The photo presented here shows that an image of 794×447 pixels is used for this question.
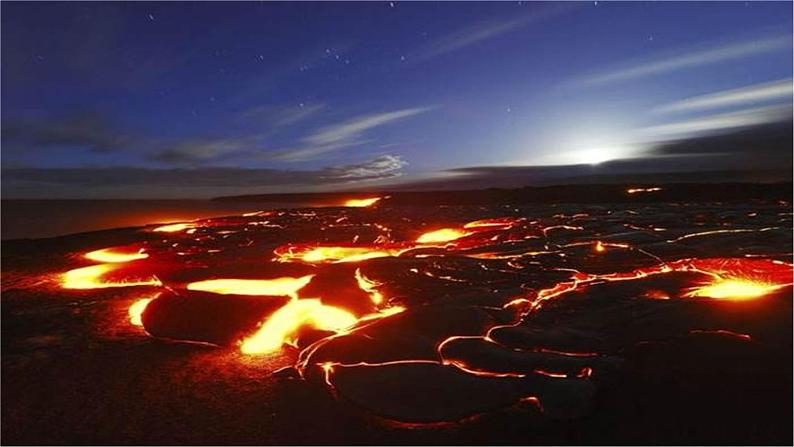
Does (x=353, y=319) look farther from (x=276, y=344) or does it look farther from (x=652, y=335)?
(x=652, y=335)

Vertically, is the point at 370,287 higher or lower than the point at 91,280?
lower

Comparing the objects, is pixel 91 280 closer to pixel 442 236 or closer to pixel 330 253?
pixel 330 253

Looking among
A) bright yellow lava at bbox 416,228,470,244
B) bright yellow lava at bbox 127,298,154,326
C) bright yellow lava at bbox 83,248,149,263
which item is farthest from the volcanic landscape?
bright yellow lava at bbox 416,228,470,244

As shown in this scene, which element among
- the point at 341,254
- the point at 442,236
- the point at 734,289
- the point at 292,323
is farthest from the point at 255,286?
the point at 442,236

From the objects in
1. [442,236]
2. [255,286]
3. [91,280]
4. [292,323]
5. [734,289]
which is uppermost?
[91,280]

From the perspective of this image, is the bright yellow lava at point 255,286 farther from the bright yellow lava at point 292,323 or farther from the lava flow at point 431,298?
the bright yellow lava at point 292,323

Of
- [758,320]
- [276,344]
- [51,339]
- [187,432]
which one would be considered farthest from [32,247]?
[758,320]

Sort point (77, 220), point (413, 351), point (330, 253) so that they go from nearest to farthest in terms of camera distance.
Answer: point (413, 351)
point (330, 253)
point (77, 220)
